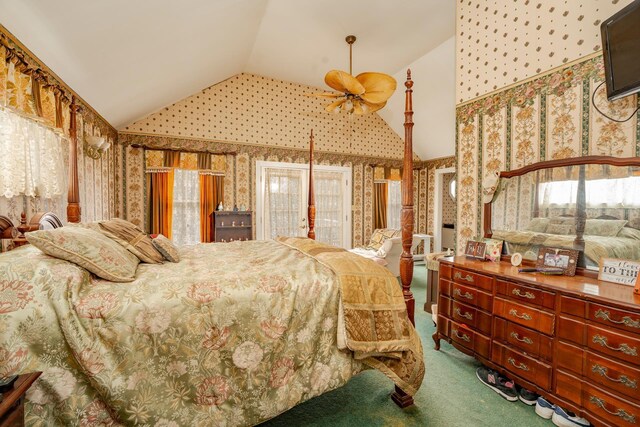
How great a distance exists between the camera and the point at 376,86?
3133 millimetres

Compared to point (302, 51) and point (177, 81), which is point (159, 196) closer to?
point (177, 81)

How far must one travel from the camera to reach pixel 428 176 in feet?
22.5

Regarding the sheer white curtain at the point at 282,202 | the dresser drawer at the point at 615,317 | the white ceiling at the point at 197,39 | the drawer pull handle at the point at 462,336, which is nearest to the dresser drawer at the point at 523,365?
the drawer pull handle at the point at 462,336

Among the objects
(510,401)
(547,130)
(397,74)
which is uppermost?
(397,74)

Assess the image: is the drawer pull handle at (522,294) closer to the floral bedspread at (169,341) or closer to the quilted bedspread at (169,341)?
the quilted bedspread at (169,341)

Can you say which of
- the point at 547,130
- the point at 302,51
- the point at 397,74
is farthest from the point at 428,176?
the point at 547,130

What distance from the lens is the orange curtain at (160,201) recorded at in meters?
4.74

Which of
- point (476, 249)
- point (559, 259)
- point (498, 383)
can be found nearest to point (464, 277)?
point (476, 249)

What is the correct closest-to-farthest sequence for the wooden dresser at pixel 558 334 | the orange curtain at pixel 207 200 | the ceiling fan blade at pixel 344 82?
the wooden dresser at pixel 558 334 → the ceiling fan blade at pixel 344 82 → the orange curtain at pixel 207 200

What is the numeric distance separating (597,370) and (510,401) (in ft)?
2.02

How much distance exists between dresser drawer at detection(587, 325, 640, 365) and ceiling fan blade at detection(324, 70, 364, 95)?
2.64 meters

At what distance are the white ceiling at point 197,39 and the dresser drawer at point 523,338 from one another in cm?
338

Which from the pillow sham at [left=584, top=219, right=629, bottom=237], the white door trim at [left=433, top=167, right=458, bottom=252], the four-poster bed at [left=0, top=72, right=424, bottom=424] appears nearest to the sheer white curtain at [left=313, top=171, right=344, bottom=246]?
the white door trim at [left=433, top=167, right=458, bottom=252]

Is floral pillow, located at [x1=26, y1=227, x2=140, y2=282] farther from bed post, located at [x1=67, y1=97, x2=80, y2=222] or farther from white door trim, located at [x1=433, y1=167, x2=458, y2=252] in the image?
white door trim, located at [x1=433, y1=167, x2=458, y2=252]
